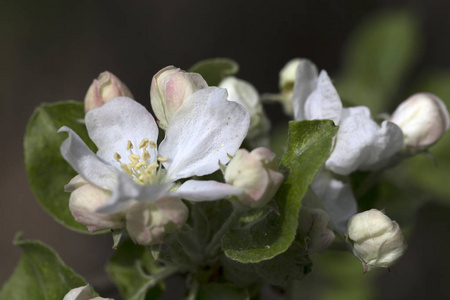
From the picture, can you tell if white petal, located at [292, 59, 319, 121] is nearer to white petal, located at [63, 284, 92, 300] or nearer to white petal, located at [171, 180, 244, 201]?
white petal, located at [171, 180, 244, 201]

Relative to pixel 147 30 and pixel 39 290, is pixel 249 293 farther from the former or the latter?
pixel 147 30

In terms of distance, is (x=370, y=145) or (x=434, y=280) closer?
(x=370, y=145)

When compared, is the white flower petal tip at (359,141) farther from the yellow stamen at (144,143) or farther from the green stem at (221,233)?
the yellow stamen at (144,143)

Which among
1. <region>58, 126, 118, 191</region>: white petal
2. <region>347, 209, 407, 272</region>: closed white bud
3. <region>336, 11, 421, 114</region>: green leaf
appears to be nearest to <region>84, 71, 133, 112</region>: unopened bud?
<region>58, 126, 118, 191</region>: white petal

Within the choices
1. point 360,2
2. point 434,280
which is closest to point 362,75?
point 434,280

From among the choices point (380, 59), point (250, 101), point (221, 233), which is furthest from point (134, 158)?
point (380, 59)

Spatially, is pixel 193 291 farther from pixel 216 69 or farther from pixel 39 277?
pixel 216 69
